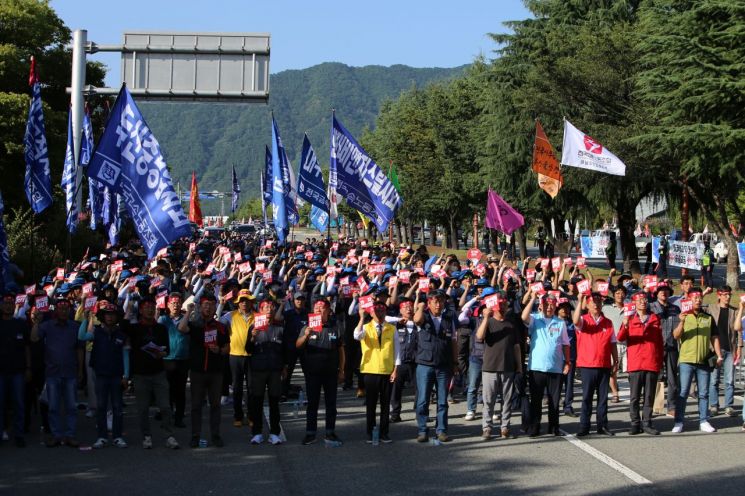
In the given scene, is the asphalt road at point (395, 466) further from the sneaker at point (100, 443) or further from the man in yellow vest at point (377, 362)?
the man in yellow vest at point (377, 362)

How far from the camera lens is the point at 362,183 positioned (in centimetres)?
2448

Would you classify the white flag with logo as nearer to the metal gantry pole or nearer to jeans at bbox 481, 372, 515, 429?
the metal gantry pole

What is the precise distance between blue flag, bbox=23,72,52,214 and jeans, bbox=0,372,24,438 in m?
9.09

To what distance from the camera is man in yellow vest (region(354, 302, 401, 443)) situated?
38.2ft

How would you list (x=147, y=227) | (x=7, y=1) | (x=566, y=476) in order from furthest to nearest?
(x=7, y=1)
(x=147, y=227)
(x=566, y=476)

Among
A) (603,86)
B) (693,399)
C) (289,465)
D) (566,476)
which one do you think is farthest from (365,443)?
(603,86)

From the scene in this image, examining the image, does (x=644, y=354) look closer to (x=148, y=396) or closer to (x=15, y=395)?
(x=148, y=396)

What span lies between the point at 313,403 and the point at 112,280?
20.9ft

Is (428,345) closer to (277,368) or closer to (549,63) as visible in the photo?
(277,368)

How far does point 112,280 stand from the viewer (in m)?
16.8

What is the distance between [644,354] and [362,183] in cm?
1285

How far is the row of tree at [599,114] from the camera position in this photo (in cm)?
2948

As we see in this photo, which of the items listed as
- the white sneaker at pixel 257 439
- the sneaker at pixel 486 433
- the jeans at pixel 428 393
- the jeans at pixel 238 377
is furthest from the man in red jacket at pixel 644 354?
the jeans at pixel 238 377

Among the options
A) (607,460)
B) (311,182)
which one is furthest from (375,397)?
(311,182)
